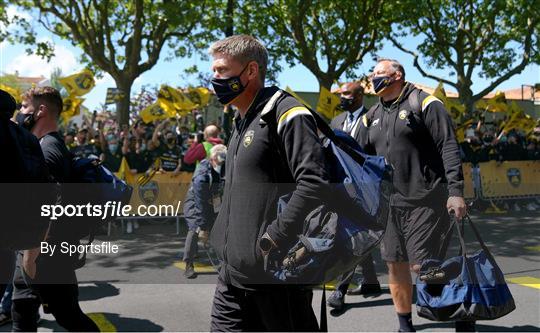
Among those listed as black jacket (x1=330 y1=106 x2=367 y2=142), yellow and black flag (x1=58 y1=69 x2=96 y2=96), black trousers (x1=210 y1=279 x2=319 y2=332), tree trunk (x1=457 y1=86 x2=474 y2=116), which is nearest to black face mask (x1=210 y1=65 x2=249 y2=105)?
black trousers (x1=210 y1=279 x2=319 y2=332)

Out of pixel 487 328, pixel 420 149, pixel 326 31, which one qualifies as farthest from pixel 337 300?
pixel 326 31

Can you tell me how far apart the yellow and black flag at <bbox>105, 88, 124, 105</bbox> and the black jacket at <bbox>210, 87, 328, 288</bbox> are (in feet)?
48.5

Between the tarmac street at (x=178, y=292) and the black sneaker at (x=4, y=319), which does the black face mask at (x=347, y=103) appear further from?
the black sneaker at (x=4, y=319)

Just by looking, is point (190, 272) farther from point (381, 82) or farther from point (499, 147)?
point (499, 147)

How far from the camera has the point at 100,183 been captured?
3.53 metres

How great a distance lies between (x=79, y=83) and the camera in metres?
11.9

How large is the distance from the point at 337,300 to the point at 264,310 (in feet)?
9.54

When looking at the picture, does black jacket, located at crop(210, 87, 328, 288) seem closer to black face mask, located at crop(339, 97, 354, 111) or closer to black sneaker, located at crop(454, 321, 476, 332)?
black sneaker, located at crop(454, 321, 476, 332)

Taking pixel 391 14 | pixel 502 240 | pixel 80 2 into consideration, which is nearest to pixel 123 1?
pixel 80 2

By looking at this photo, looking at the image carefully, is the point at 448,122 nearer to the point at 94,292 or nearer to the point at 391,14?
the point at 94,292

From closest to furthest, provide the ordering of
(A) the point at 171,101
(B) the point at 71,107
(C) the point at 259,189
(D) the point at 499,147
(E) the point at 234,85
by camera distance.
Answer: (C) the point at 259,189, (E) the point at 234,85, (B) the point at 71,107, (A) the point at 171,101, (D) the point at 499,147

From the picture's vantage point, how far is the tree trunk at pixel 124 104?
17281 mm

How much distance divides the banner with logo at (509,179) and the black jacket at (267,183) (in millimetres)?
11811

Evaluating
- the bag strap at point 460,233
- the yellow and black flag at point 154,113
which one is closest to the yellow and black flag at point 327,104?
the yellow and black flag at point 154,113
